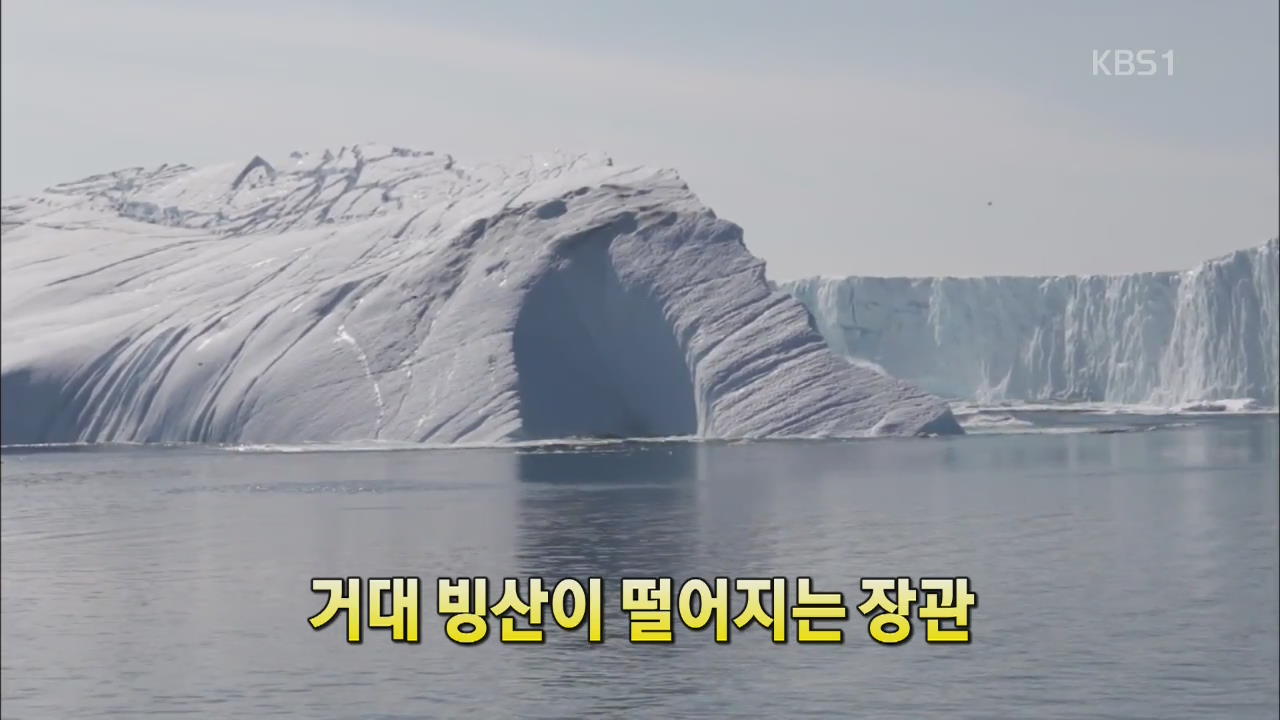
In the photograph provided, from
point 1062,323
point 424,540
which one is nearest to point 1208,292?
point 1062,323

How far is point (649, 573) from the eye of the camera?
3547 centimetres

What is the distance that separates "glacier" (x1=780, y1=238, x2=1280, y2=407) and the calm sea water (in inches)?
1692

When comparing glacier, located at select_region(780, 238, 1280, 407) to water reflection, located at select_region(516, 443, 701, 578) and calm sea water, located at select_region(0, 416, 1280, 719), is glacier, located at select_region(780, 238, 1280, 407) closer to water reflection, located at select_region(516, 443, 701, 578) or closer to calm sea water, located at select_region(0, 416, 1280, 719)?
water reflection, located at select_region(516, 443, 701, 578)

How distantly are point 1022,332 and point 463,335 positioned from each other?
50473 millimetres

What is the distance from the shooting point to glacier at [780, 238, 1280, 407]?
114688mm

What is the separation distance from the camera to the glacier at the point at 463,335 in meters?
75.4

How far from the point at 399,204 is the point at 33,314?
65.2 feet

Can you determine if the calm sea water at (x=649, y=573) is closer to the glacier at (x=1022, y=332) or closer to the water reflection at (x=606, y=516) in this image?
the water reflection at (x=606, y=516)

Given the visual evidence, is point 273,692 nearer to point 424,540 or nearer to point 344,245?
point 424,540
